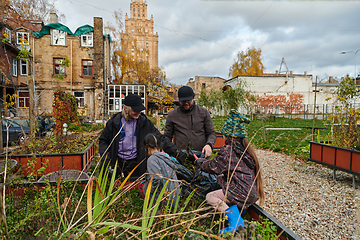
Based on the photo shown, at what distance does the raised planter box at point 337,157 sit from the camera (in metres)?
4.22

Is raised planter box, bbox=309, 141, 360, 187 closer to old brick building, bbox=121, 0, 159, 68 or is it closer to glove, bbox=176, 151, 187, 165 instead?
glove, bbox=176, 151, 187, 165

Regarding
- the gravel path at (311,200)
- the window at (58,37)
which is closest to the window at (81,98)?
the window at (58,37)

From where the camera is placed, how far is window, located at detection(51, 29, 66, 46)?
21.0m

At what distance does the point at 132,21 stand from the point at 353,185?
10728 centimetres

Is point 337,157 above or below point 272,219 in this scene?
below

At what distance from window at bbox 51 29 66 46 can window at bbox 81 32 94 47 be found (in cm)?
180

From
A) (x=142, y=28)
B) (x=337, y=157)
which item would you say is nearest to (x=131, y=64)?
(x=337, y=157)

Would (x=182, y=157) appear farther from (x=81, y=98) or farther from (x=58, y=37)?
(x=58, y=37)

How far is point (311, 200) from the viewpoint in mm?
4055

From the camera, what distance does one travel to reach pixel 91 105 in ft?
70.5

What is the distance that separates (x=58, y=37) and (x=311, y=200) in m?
24.2

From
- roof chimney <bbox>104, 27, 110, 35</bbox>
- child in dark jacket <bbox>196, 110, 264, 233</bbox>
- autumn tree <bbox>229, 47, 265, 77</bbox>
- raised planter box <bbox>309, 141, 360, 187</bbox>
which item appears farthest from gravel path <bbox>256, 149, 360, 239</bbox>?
autumn tree <bbox>229, 47, 265, 77</bbox>

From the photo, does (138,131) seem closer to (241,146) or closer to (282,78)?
(241,146)

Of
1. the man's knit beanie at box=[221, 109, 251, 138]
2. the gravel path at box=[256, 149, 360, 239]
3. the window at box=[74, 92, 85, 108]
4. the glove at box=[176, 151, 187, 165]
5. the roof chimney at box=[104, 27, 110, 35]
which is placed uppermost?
the roof chimney at box=[104, 27, 110, 35]
